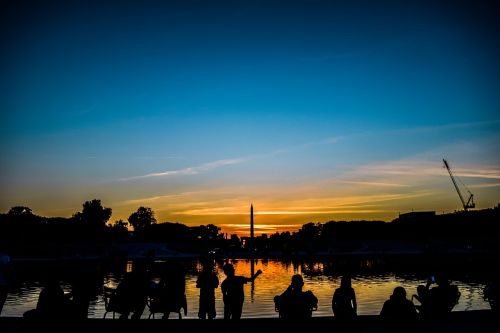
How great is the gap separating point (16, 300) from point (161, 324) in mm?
22927

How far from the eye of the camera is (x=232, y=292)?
13406mm

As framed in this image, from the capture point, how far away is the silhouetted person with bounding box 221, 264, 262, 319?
43.6 ft

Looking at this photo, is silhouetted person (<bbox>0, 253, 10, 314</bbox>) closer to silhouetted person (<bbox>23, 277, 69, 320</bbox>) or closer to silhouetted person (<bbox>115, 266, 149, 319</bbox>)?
silhouetted person (<bbox>23, 277, 69, 320</bbox>)

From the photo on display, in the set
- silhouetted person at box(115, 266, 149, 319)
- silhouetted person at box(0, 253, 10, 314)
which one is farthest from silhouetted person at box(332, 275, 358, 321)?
silhouetted person at box(0, 253, 10, 314)

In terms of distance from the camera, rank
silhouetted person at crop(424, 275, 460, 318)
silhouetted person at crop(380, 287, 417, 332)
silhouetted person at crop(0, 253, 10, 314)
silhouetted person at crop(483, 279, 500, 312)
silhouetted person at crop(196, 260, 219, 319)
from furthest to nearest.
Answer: silhouetted person at crop(483, 279, 500, 312) < silhouetted person at crop(196, 260, 219, 319) < silhouetted person at crop(424, 275, 460, 318) < silhouetted person at crop(0, 253, 10, 314) < silhouetted person at crop(380, 287, 417, 332)

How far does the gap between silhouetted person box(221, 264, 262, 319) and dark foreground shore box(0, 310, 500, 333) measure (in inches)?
12.8

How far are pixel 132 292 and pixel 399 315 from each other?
675 centimetres

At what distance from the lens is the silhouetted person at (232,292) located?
13.3 m

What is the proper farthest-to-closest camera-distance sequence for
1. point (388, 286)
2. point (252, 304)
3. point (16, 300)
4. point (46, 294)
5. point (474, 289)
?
point (388, 286) < point (474, 289) < point (16, 300) < point (252, 304) < point (46, 294)

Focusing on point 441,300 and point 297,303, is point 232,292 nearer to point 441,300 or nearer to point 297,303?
point 297,303

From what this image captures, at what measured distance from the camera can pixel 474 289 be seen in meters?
36.0

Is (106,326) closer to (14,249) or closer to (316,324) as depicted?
(316,324)

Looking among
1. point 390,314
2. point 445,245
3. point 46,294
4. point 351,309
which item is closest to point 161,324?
point 46,294

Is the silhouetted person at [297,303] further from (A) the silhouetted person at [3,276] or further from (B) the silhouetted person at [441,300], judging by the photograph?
(A) the silhouetted person at [3,276]
